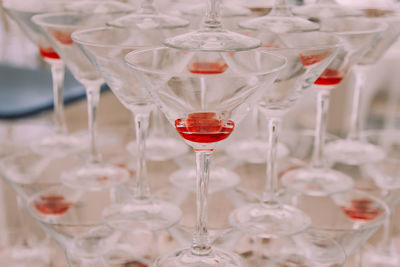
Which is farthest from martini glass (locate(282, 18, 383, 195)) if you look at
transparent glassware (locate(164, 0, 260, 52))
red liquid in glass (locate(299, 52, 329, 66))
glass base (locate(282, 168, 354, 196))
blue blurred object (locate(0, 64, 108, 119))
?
blue blurred object (locate(0, 64, 108, 119))

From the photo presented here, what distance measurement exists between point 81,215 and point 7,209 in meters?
0.12

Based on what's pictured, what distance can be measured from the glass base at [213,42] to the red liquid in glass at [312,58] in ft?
0.26

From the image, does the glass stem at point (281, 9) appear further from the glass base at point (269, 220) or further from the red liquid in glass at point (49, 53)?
the red liquid in glass at point (49, 53)

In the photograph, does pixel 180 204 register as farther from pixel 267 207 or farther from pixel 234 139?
pixel 234 139

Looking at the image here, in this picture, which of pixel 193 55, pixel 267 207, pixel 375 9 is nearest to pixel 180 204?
pixel 267 207

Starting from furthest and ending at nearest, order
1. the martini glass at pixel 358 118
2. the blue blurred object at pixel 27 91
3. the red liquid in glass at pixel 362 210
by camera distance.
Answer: the blue blurred object at pixel 27 91, the martini glass at pixel 358 118, the red liquid in glass at pixel 362 210

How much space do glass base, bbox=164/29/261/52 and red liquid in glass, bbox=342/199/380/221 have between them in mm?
276

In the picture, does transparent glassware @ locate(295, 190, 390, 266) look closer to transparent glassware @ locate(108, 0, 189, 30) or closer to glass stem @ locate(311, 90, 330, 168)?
glass stem @ locate(311, 90, 330, 168)

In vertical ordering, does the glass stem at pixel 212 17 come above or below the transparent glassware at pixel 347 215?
above

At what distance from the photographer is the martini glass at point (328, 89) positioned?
71 centimetres

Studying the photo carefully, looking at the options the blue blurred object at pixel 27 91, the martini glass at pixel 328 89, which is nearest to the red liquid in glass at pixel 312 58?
the martini glass at pixel 328 89

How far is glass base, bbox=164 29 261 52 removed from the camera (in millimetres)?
500

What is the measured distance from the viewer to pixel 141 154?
671mm

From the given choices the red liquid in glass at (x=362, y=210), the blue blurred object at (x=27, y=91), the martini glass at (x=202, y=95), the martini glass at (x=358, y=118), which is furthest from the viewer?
the blue blurred object at (x=27, y=91)
